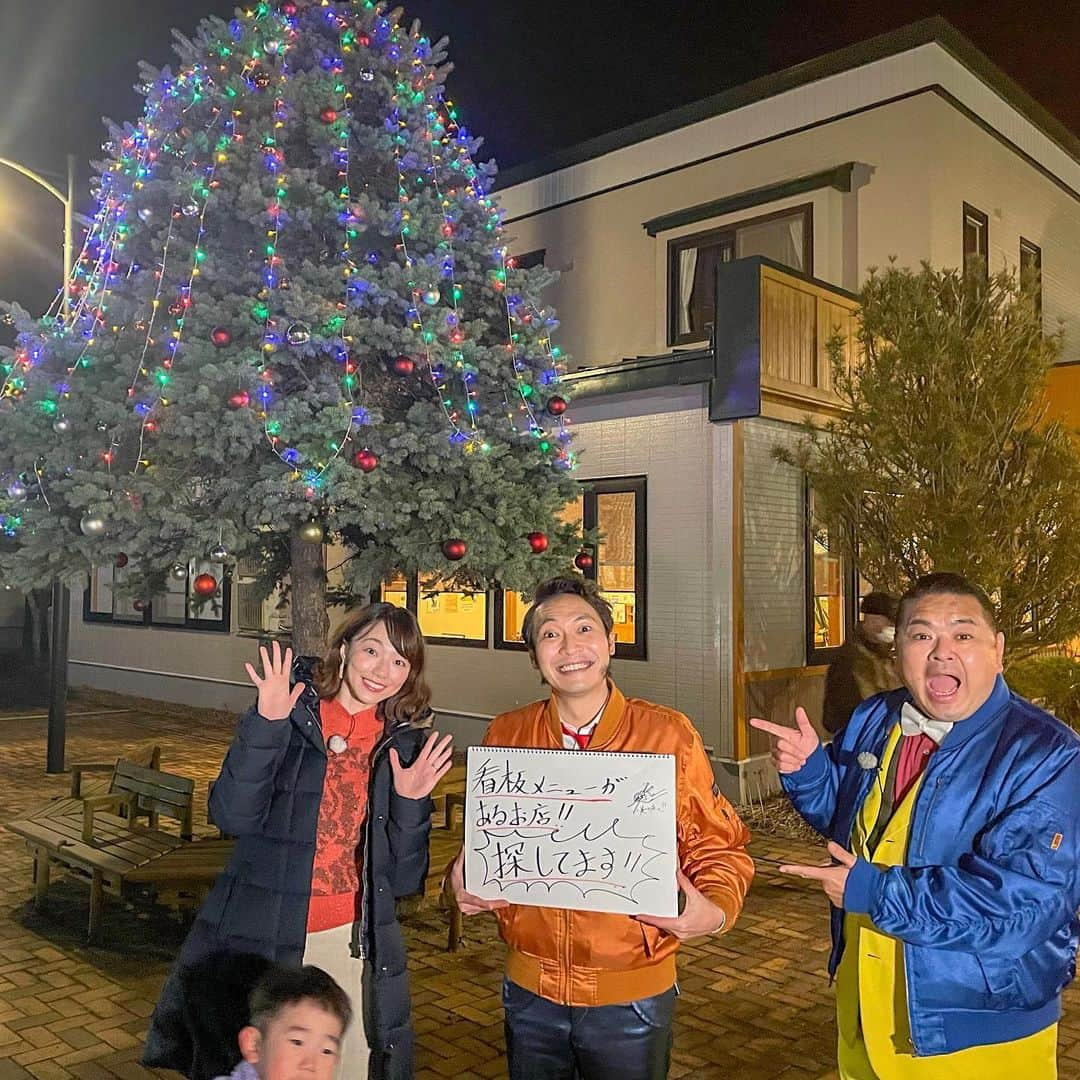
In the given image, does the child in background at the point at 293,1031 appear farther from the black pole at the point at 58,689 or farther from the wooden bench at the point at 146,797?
the black pole at the point at 58,689

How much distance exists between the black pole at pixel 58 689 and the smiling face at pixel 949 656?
413 inches

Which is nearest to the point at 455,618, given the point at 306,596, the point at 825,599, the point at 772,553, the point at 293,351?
the point at 772,553

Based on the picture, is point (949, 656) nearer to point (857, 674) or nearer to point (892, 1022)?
point (892, 1022)

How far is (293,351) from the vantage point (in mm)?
6195

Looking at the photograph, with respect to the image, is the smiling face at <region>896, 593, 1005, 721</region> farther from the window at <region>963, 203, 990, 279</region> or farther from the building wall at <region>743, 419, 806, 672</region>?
the window at <region>963, 203, 990, 279</region>

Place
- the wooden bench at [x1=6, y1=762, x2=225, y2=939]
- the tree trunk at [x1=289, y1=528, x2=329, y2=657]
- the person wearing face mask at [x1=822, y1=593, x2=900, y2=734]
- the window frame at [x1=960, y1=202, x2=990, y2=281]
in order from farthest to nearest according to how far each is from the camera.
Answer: the window frame at [x1=960, y1=202, x2=990, y2=281]
the tree trunk at [x1=289, y1=528, x2=329, y2=657]
the person wearing face mask at [x1=822, y1=593, x2=900, y2=734]
the wooden bench at [x1=6, y1=762, x2=225, y2=939]

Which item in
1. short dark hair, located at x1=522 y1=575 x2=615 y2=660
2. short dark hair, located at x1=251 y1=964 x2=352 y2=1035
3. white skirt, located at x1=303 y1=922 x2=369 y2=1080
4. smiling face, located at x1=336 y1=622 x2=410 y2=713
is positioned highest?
short dark hair, located at x1=522 y1=575 x2=615 y2=660

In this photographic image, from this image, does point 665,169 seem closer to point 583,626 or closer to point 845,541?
point 845,541

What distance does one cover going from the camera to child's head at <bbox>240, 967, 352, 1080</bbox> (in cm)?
239

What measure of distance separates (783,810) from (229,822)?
7.06 m

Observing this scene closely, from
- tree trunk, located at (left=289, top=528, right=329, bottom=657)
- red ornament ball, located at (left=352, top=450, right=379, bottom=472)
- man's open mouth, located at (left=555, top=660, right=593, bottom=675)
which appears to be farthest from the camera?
tree trunk, located at (left=289, top=528, right=329, bottom=657)

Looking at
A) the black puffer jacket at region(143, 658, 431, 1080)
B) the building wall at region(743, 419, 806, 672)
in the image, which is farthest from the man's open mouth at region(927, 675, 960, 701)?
the building wall at region(743, 419, 806, 672)

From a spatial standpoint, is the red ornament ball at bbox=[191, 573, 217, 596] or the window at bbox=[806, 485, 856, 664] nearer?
Answer: the red ornament ball at bbox=[191, 573, 217, 596]

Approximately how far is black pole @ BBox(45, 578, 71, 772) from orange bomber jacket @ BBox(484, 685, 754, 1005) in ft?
32.3
